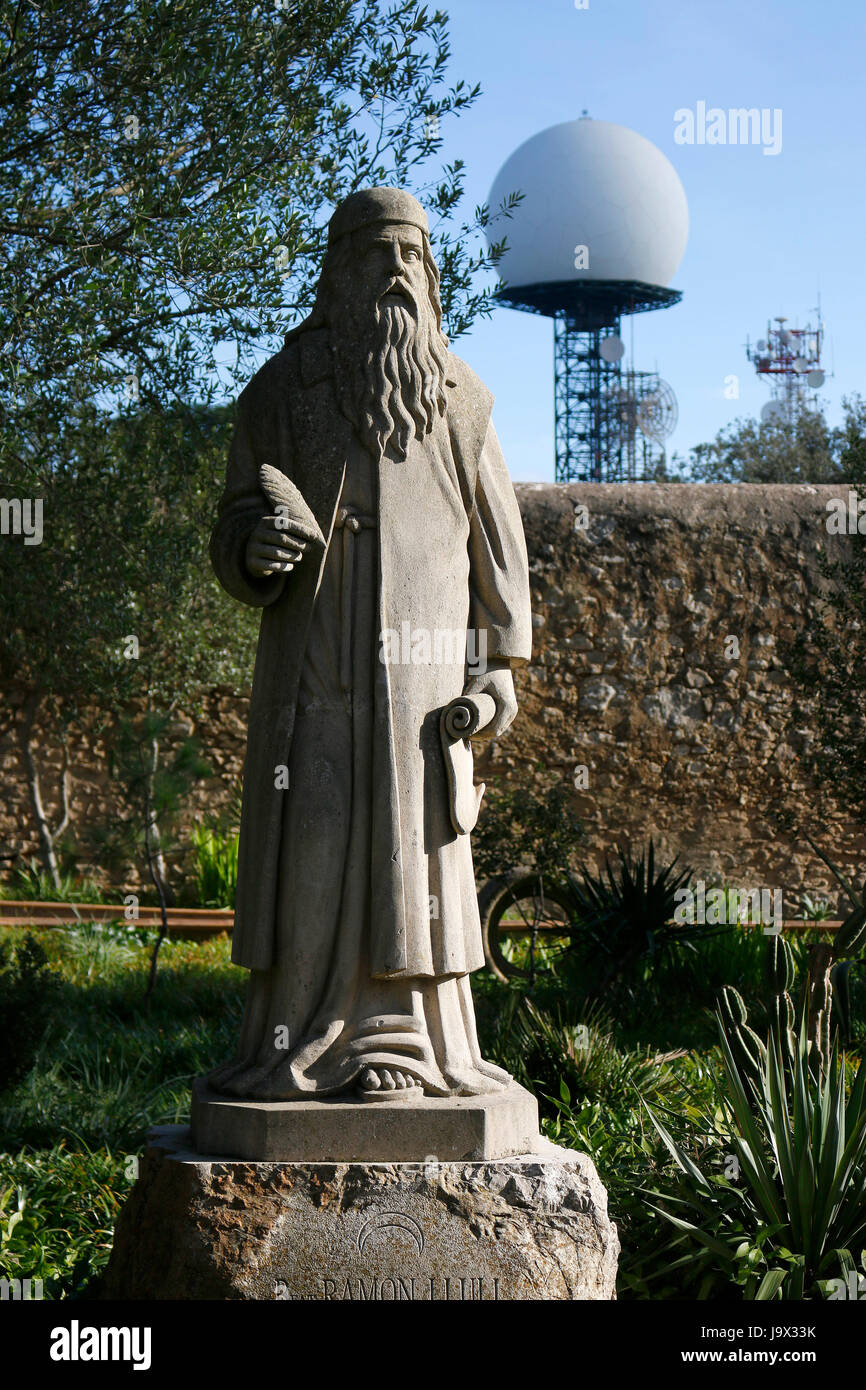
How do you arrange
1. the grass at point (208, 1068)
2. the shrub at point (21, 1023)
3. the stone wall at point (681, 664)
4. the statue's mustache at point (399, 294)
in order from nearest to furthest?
the statue's mustache at point (399, 294)
the grass at point (208, 1068)
the shrub at point (21, 1023)
the stone wall at point (681, 664)

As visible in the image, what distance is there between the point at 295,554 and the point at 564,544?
7.63m

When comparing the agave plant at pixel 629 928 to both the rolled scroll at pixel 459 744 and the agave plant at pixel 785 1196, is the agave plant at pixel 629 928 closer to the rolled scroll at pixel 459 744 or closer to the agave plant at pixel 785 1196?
the agave plant at pixel 785 1196

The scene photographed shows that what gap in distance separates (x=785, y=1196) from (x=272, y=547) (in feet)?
8.49

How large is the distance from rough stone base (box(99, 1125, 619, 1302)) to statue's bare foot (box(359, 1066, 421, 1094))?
0.17 metres

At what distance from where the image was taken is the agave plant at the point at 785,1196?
4.23 m

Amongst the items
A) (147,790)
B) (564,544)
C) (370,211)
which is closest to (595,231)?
(564,544)

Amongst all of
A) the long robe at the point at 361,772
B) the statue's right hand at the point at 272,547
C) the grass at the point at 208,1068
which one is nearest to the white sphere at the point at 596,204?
the grass at the point at 208,1068

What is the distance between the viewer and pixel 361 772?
344cm

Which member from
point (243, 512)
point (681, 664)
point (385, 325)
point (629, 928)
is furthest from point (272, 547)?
point (681, 664)

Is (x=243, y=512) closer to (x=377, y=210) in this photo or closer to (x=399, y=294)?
(x=399, y=294)

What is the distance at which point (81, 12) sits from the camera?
6531 millimetres

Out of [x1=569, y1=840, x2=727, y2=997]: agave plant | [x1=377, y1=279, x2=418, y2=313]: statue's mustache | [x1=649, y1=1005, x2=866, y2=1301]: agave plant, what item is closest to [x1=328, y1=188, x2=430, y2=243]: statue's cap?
[x1=377, y1=279, x2=418, y2=313]: statue's mustache

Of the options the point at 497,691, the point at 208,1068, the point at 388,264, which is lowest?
the point at 208,1068
